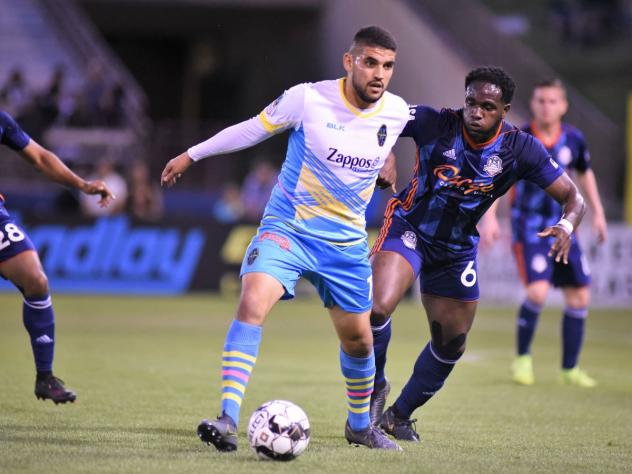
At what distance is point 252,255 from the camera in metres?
6.26

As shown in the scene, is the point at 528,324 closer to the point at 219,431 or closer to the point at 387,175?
the point at 387,175

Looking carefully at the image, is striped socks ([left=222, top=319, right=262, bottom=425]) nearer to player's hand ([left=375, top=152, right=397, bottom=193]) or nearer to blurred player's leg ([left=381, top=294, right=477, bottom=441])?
player's hand ([left=375, top=152, right=397, bottom=193])

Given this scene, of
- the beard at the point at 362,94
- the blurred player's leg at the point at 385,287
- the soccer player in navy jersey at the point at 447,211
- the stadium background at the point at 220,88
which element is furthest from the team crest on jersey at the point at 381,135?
the stadium background at the point at 220,88

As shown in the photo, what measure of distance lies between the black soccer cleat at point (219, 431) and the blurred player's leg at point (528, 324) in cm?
504

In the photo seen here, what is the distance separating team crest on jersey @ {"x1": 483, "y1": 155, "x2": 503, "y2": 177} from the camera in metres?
7.08

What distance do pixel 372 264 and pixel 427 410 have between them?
6.11 ft

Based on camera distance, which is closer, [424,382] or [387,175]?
[387,175]

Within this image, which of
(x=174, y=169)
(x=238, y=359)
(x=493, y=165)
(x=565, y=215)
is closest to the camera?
(x=238, y=359)

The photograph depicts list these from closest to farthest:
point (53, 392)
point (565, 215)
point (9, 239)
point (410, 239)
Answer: point (565, 215)
point (410, 239)
point (9, 239)
point (53, 392)

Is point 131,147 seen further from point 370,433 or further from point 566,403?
point 370,433

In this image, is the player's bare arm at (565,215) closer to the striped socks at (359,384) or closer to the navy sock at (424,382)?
the navy sock at (424,382)

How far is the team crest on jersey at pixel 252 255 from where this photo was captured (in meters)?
6.23

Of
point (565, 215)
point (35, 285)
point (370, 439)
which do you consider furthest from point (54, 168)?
point (565, 215)

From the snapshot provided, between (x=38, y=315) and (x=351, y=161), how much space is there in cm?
256
